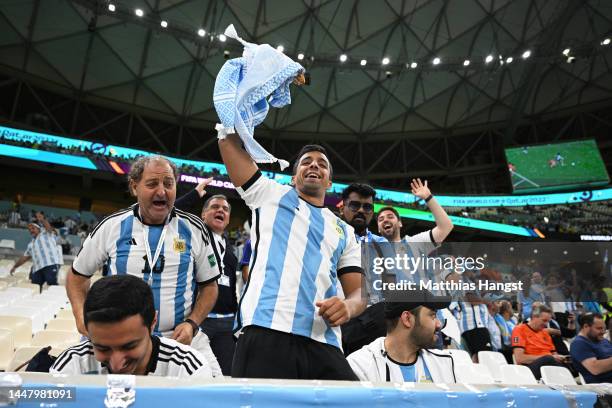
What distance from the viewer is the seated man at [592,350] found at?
3977mm

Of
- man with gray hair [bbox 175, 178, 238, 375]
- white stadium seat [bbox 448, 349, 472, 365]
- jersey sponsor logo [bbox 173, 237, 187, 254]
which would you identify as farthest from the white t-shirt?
white stadium seat [bbox 448, 349, 472, 365]

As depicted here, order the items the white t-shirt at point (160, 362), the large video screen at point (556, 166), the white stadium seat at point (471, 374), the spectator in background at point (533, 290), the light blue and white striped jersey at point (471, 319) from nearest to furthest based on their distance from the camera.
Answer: the white t-shirt at point (160, 362) → the spectator in background at point (533, 290) → the white stadium seat at point (471, 374) → the light blue and white striped jersey at point (471, 319) → the large video screen at point (556, 166)

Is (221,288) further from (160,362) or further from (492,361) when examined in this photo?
(492,361)

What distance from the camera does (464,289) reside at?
207 cm

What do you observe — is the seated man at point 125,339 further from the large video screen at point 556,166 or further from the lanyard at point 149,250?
the large video screen at point 556,166

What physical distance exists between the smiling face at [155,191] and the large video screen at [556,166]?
77.6 ft

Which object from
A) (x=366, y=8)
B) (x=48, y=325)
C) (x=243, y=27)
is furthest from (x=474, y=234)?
(x=48, y=325)

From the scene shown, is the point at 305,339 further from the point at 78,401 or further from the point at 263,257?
the point at 78,401

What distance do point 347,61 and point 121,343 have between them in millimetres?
20200

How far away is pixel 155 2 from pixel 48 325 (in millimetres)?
17873

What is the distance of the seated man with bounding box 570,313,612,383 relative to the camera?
3977 millimetres

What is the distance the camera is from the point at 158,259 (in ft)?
7.48

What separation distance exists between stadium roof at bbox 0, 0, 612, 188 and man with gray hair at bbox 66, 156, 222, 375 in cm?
1670

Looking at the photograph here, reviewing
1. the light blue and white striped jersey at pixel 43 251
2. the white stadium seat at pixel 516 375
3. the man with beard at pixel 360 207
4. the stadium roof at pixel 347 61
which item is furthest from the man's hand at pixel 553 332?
the stadium roof at pixel 347 61
